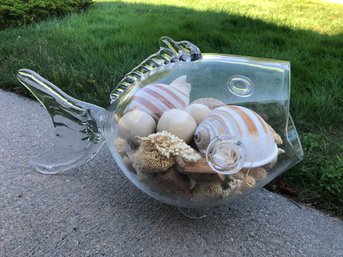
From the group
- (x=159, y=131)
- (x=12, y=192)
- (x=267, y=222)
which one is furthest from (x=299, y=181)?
(x=12, y=192)

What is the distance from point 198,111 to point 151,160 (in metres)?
0.23

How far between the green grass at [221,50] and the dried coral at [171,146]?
2.23 ft

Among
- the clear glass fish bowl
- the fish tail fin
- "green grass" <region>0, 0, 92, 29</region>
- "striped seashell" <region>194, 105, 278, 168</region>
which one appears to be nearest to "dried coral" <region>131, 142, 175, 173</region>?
the clear glass fish bowl

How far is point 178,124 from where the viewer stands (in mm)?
1319

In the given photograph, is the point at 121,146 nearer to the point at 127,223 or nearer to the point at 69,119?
the point at 127,223

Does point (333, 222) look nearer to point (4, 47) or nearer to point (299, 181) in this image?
point (299, 181)

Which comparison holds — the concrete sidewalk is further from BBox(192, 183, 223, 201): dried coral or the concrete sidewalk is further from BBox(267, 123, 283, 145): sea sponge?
BBox(267, 123, 283, 145): sea sponge

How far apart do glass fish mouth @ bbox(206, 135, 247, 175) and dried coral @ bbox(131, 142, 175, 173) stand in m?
0.12

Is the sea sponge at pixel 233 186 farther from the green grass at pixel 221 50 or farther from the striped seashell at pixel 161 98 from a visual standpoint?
the green grass at pixel 221 50

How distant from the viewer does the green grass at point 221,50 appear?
1.97 meters

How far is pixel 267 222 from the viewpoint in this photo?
156 centimetres

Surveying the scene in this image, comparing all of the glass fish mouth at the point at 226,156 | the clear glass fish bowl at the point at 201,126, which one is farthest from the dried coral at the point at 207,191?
the glass fish mouth at the point at 226,156

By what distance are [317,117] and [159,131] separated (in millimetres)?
1251

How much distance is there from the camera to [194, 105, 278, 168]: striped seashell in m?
1.27
